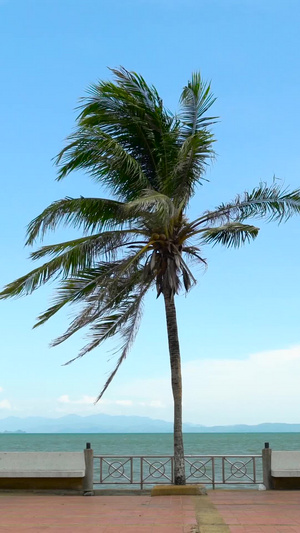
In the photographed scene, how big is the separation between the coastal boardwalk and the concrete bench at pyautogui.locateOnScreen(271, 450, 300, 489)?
1.57 feet

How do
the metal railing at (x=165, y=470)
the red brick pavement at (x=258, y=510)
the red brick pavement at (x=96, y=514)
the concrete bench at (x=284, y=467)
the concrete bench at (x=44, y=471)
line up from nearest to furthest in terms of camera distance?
the red brick pavement at (x=258, y=510)
the red brick pavement at (x=96, y=514)
the concrete bench at (x=44, y=471)
the concrete bench at (x=284, y=467)
the metal railing at (x=165, y=470)

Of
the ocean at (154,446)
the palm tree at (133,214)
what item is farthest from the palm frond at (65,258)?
the ocean at (154,446)

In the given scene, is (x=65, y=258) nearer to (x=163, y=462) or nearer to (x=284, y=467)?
(x=284, y=467)

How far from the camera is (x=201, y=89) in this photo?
1705 cm

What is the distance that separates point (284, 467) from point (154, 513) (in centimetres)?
481

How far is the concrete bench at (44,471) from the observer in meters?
15.6

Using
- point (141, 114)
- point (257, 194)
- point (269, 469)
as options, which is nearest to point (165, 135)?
point (141, 114)

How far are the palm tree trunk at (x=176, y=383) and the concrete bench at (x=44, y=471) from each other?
2.07 m

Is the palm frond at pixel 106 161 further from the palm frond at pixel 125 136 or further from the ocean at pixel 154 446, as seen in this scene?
the ocean at pixel 154 446

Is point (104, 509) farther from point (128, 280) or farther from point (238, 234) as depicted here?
point (238, 234)

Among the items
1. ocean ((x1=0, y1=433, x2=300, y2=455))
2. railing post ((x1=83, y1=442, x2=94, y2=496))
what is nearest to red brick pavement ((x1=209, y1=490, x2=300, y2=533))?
railing post ((x1=83, y1=442, x2=94, y2=496))

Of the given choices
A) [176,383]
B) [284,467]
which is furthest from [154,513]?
[284,467]

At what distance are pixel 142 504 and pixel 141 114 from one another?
30.0 ft

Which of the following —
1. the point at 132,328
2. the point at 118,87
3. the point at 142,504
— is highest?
the point at 118,87
